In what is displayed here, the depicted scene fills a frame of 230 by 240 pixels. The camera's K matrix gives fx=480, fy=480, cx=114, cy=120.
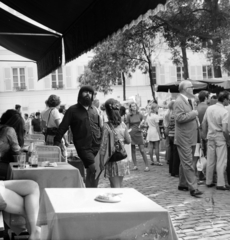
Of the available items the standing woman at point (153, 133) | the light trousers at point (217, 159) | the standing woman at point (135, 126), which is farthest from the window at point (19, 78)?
the light trousers at point (217, 159)

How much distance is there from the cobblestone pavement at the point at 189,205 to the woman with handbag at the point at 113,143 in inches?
37.5

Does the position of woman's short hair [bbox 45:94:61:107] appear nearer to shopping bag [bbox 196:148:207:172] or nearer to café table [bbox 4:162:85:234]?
shopping bag [bbox 196:148:207:172]

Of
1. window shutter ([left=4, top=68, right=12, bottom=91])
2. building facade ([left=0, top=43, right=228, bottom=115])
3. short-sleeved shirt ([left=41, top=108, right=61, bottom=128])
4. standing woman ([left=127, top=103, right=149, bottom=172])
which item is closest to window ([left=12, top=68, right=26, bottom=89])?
building facade ([left=0, top=43, right=228, bottom=115])

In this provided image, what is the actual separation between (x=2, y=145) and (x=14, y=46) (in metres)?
4.97

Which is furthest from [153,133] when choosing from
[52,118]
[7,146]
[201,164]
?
[7,146]

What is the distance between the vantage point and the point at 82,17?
6723 mm

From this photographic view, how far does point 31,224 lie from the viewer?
15.9ft

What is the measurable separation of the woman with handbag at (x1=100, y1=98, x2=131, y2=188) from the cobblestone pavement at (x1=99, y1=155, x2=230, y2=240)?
954 mm

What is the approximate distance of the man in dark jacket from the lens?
23.4 feet

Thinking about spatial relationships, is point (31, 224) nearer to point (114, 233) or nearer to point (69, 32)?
point (114, 233)

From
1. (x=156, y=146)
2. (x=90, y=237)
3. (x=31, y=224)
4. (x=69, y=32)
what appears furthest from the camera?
(x=156, y=146)

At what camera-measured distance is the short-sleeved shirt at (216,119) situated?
28.8 ft

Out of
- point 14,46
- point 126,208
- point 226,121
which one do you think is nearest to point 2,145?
point 126,208

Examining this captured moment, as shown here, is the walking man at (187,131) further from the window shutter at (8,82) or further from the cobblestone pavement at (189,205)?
the window shutter at (8,82)
